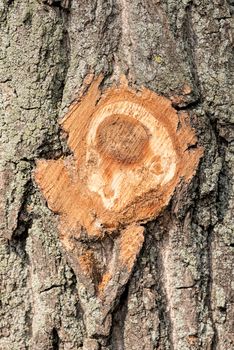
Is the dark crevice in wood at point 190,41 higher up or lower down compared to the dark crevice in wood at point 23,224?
higher up

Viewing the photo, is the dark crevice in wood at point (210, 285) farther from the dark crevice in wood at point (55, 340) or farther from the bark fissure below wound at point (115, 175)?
the dark crevice in wood at point (55, 340)

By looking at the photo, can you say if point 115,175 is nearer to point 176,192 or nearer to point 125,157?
point 125,157

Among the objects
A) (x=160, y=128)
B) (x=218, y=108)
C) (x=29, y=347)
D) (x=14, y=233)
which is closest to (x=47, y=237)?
(x=14, y=233)

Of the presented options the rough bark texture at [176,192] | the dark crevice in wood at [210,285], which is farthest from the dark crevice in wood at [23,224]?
the dark crevice in wood at [210,285]

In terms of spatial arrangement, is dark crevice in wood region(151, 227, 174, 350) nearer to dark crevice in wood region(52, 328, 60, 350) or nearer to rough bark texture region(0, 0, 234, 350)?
rough bark texture region(0, 0, 234, 350)

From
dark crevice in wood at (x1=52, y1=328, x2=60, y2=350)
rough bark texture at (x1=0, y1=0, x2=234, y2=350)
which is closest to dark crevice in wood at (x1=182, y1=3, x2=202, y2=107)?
rough bark texture at (x1=0, y1=0, x2=234, y2=350)
